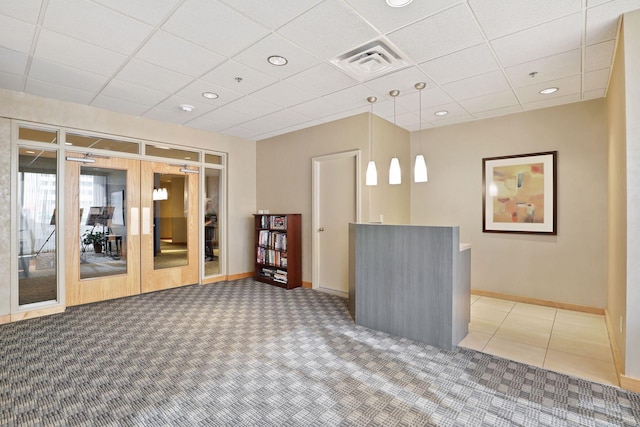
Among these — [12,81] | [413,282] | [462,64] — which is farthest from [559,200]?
[12,81]

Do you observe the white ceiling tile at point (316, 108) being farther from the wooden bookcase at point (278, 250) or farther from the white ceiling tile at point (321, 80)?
the wooden bookcase at point (278, 250)

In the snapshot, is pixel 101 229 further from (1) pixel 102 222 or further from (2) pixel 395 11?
(2) pixel 395 11

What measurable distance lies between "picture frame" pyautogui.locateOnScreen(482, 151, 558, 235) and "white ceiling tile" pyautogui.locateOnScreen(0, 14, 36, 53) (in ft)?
19.0

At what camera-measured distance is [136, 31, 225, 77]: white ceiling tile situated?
284cm

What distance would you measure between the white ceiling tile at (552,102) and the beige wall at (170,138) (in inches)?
196

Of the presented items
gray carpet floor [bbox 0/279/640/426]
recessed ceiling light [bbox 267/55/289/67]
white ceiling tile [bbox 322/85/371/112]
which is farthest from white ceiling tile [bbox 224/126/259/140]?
gray carpet floor [bbox 0/279/640/426]

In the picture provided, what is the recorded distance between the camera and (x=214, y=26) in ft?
8.61

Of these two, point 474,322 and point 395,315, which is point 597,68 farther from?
point 395,315

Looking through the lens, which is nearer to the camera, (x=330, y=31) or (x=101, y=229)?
(x=330, y=31)

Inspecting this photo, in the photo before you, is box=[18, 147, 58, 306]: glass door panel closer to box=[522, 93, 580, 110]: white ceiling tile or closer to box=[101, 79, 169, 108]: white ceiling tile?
box=[101, 79, 169, 108]: white ceiling tile

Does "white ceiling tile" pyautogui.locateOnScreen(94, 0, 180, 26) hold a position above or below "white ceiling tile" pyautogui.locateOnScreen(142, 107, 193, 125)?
below

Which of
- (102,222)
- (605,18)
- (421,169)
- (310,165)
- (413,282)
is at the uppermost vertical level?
(605,18)

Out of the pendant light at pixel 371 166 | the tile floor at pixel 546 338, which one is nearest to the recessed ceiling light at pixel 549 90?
the pendant light at pixel 371 166

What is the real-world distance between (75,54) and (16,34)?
16.8 inches
